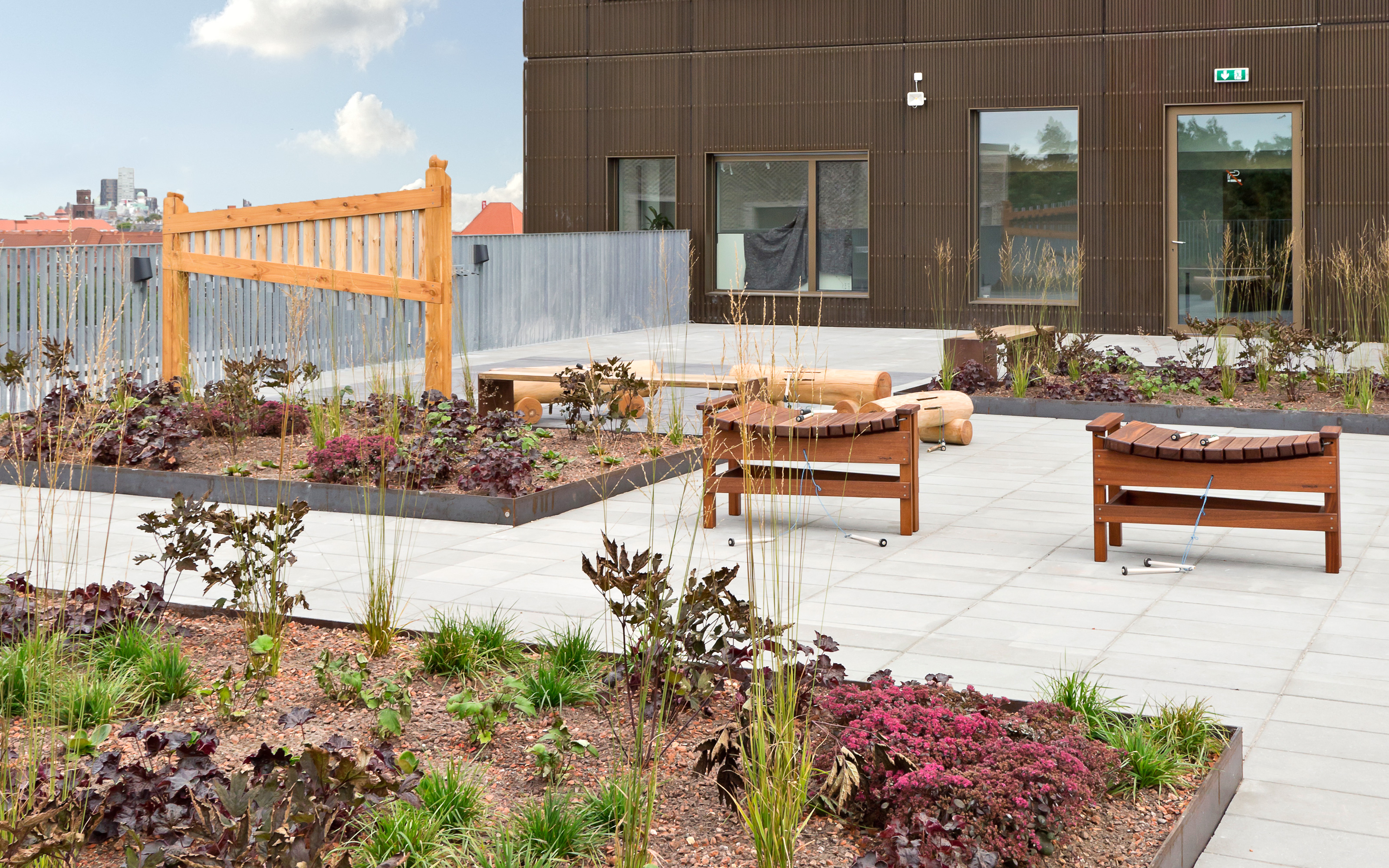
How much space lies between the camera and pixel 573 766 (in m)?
3.34

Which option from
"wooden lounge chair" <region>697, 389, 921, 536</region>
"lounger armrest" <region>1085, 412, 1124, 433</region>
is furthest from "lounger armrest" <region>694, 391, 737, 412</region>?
"lounger armrest" <region>1085, 412, 1124, 433</region>

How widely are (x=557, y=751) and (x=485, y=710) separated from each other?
0.72ft

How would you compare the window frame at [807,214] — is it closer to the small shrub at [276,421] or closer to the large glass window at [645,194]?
the large glass window at [645,194]

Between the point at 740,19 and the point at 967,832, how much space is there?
1648 centimetres

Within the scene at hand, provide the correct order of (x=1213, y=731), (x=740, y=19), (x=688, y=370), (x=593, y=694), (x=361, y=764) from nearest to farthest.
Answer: (x=361, y=764) → (x=1213, y=731) → (x=593, y=694) → (x=688, y=370) → (x=740, y=19)

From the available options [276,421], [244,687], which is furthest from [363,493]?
[244,687]

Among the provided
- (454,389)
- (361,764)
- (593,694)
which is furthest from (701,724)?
(454,389)

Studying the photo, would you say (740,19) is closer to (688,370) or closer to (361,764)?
(688,370)

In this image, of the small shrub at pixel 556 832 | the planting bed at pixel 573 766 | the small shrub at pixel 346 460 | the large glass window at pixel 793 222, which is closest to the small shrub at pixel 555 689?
the planting bed at pixel 573 766

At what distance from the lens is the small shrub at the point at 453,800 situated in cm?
294

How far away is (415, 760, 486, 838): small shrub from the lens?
2939 mm

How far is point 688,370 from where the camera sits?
12.6m

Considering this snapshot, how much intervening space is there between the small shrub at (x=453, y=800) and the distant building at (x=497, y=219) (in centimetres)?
2189

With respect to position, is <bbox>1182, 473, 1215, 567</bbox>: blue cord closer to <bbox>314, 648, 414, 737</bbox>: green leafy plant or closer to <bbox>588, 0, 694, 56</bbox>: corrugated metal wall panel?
<bbox>314, 648, 414, 737</bbox>: green leafy plant
